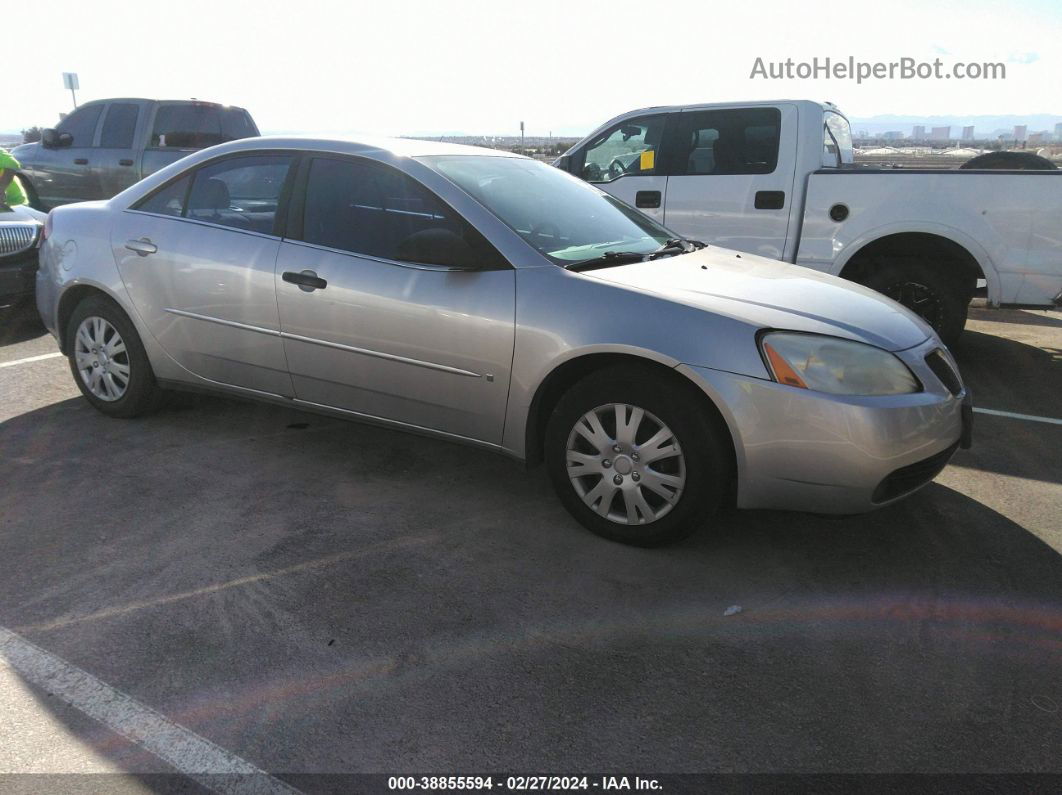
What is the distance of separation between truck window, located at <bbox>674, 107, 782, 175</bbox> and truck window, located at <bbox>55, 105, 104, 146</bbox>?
26.8 feet

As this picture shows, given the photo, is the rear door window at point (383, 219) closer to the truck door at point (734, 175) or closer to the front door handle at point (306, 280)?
the front door handle at point (306, 280)

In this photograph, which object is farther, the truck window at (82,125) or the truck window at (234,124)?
the truck window at (234,124)

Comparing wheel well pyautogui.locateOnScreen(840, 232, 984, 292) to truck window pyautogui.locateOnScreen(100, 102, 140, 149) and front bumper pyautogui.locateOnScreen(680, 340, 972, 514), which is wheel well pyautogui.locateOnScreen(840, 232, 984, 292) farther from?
truck window pyautogui.locateOnScreen(100, 102, 140, 149)

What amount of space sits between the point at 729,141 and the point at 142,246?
4808mm

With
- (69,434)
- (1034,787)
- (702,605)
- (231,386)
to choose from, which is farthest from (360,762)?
(69,434)

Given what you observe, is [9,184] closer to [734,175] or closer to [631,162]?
[631,162]

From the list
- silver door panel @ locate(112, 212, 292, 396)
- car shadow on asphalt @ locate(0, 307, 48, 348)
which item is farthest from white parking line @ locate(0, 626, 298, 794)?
car shadow on asphalt @ locate(0, 307, 48, 348)

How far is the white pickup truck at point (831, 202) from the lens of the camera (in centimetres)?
607

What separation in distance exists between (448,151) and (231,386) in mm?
1676

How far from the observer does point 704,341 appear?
10.8 feet

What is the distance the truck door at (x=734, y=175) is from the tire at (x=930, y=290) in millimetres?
901

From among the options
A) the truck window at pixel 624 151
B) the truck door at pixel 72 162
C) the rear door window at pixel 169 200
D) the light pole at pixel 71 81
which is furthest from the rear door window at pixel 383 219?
the light pole at pixel 71 81

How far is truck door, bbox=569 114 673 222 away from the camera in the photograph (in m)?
7.63

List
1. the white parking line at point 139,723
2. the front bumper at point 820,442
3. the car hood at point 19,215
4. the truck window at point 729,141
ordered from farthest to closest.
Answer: the car hood at point 19,215 → the truck window at point 729,141 → the front bumper at point 820,442 → the white parking line at point 139,723
